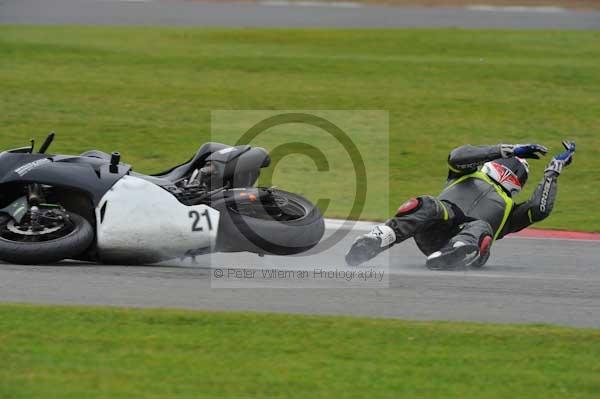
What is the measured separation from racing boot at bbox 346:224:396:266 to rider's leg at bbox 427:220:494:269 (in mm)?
397

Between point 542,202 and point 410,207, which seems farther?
point 542,202

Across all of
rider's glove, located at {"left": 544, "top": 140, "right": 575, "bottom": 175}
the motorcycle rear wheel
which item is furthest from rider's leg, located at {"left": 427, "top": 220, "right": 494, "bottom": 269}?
the motorcycle rear wheel

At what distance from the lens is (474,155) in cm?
848

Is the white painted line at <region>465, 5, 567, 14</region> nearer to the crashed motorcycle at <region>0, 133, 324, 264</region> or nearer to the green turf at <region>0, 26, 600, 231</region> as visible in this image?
the green turf at <region>0, 26, 600, 231</region>

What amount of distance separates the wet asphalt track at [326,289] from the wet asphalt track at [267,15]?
16.8 meters

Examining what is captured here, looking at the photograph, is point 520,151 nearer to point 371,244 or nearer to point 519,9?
point 371,244

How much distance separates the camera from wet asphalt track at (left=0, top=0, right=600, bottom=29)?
24.8 meters

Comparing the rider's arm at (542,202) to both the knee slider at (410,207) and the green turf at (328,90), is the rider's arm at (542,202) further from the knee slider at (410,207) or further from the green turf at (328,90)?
the green turf at (328,90)

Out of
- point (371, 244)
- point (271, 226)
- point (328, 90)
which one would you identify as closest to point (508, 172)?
point (371, 244)

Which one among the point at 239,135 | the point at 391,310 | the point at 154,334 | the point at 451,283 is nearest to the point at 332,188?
the point at 239,135

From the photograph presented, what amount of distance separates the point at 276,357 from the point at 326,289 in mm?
1647

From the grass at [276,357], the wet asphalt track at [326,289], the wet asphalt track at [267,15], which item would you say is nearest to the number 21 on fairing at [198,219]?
the wet asphalt track at [326,289]

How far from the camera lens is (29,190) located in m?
7.40

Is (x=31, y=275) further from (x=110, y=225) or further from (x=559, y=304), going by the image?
(x=559, y=304)
